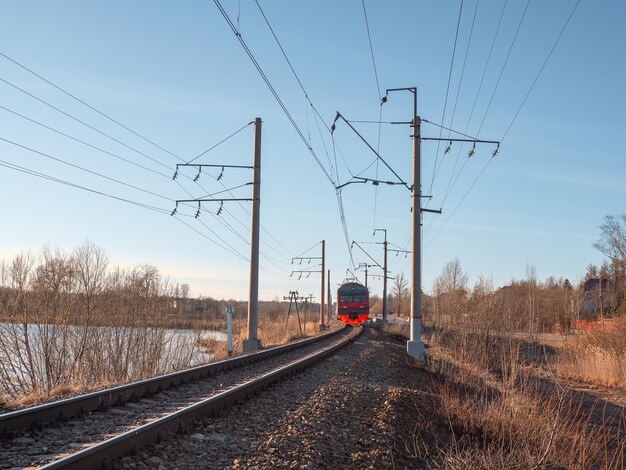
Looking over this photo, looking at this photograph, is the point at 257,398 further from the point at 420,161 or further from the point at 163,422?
the point at 420,161

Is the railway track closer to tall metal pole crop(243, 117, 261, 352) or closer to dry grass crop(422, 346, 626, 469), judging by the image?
dry grass crop(422, 346, 626, 469)

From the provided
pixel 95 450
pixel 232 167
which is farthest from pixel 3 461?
pixel 232 167

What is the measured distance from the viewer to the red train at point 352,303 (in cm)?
4906

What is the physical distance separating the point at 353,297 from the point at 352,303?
51 cm

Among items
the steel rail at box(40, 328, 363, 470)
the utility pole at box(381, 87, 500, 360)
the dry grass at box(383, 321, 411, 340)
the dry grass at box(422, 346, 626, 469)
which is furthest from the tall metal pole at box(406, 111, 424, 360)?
the dry grass at box(383, 321, 411, 340)

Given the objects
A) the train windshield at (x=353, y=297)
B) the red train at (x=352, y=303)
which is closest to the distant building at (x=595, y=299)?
the red train at (x=352, y=303)

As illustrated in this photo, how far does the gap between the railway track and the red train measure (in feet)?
122

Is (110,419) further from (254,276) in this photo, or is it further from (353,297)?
(353,297)

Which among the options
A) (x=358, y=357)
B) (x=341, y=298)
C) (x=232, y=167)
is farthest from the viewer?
(x=341, y=298)

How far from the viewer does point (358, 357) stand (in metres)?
19.0

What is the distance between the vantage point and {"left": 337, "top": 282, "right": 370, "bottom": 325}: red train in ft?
161

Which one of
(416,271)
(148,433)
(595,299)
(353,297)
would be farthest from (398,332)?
(148,433)

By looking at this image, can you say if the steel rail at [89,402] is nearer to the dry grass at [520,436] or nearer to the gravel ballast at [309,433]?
the gravel ballast at [309,433]

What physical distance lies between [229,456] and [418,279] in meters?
13.8
